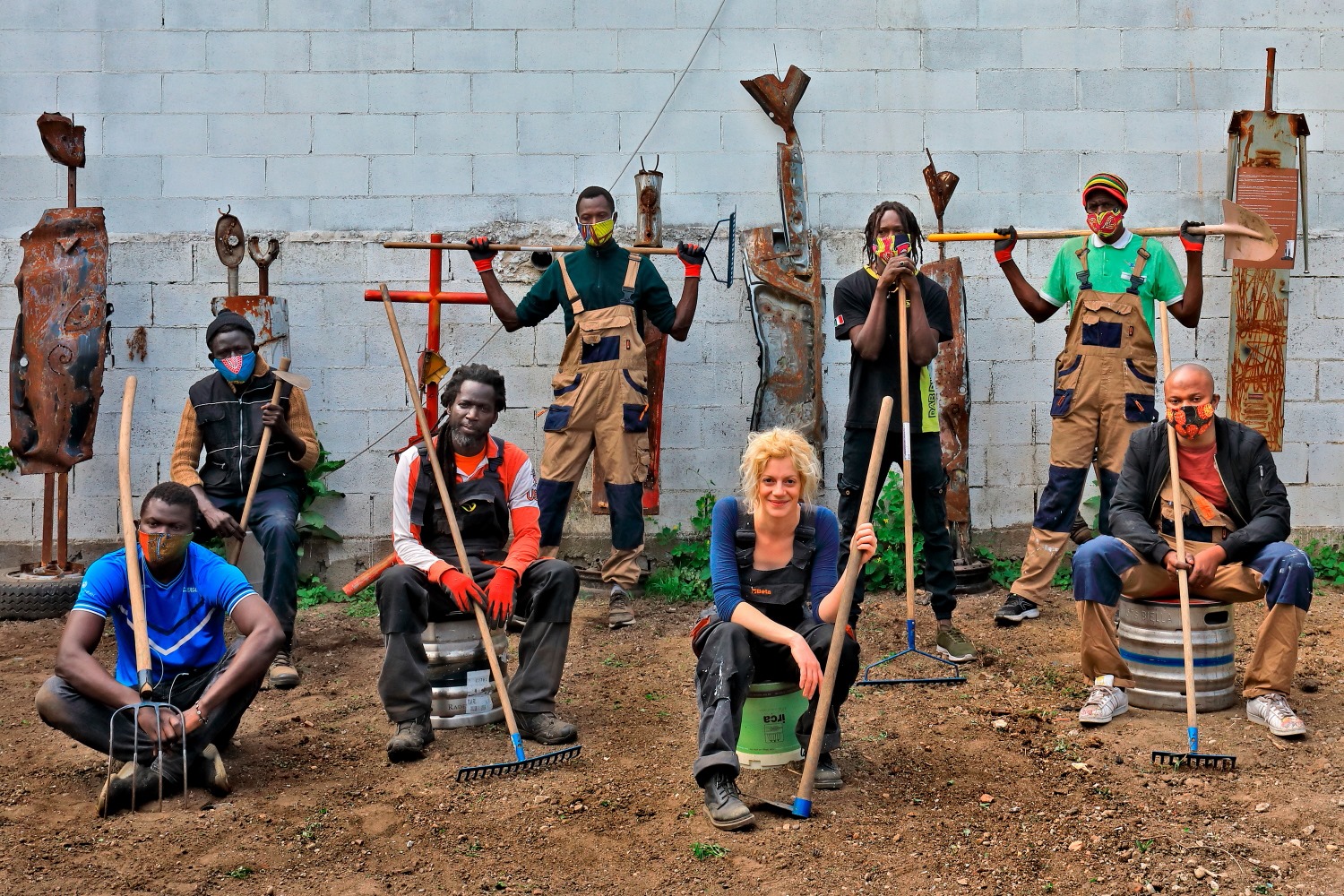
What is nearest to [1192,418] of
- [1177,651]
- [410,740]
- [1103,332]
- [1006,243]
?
[1177,651]

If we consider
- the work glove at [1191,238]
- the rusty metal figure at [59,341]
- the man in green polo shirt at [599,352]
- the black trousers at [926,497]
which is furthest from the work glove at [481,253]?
the work glove at [1191,238]

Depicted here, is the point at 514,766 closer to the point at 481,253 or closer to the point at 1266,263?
the point at 481,253

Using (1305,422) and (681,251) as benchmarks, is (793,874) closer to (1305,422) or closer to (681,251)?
(681,251)

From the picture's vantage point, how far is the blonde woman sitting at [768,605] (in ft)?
13.1

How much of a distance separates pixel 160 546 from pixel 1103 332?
4.31 meters

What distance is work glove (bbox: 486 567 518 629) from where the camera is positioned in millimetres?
4723

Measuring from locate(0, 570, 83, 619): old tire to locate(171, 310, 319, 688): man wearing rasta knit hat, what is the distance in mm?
1405

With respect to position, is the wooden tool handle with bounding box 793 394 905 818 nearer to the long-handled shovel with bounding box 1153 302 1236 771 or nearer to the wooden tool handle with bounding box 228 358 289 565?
the long-handled shovel with bounding box 1153 302 1236 771

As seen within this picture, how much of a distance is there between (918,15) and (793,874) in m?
5.43

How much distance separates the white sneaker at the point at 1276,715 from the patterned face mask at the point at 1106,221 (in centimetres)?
236

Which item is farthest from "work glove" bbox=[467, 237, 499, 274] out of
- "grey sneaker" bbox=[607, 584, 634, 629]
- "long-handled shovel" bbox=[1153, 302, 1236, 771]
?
"long-handled shovel" bbox=[1153, 302, 1236, 771]

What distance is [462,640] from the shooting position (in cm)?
488

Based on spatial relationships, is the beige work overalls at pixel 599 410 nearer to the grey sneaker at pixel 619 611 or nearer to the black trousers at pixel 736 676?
the grey sneaker at pixel 619 611

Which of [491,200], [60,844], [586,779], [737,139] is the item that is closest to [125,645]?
[60,844]
